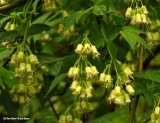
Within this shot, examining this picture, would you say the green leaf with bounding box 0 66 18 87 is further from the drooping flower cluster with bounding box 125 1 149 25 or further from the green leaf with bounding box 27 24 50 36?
the drooping flower cluster with bounding box 125 1 149 25

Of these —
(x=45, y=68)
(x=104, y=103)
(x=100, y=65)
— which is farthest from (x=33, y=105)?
(x=100, y=65)

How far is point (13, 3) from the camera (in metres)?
3.53

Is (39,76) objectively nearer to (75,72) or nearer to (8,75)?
(8,75)

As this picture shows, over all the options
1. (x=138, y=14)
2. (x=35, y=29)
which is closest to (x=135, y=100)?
(x=138, y=14)

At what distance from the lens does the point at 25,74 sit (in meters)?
3.02

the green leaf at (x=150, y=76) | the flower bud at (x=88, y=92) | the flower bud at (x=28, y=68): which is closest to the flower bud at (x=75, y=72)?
the flower bud at (x=88, y=92)

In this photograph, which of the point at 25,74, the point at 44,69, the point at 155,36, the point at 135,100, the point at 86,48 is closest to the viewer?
the point at 86,48

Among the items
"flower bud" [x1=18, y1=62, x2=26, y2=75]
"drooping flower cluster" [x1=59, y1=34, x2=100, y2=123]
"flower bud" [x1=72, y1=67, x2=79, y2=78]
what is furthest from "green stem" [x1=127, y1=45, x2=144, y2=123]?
"flower bud" [x1=18, y1=62, x2=26, y2=75]

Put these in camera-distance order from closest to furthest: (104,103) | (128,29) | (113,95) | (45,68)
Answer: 1. (113,95)
2. (128,29)
3. (45,68)
4. (104,103)

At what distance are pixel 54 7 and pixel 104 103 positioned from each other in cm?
255

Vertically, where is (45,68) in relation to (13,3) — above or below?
below

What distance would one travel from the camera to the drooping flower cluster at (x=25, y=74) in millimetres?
3027

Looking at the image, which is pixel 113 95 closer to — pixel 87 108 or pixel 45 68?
pixel 87 108

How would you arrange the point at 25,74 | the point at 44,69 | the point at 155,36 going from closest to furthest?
1. the point at 25,74
2. the point at 44,69
3. the point at 155,36
